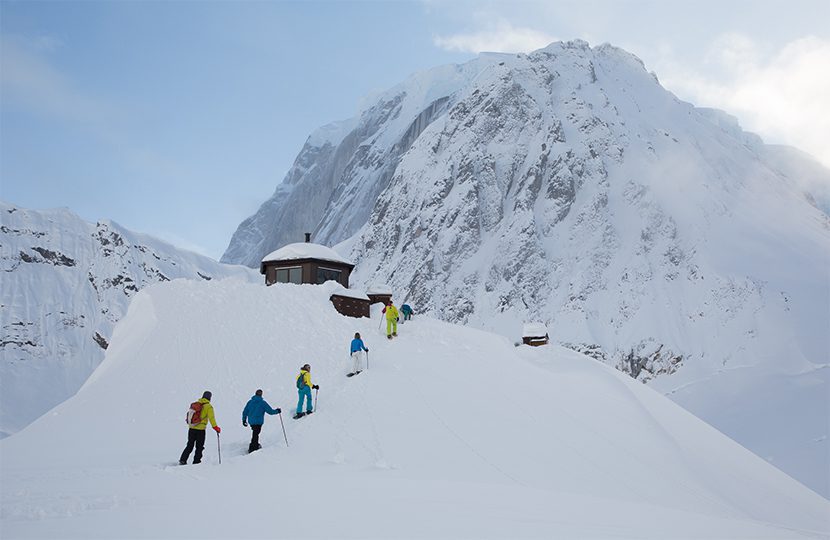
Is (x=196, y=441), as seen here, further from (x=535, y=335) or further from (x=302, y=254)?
(x=302, y=254)

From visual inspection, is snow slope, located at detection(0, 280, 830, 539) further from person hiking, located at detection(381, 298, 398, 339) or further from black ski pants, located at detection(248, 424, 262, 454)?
person hiking, located at detection(381, 298, 398, 339)

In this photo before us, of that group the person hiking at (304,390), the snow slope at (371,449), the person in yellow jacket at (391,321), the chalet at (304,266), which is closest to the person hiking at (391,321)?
the person in yellow jacket at (391,321)

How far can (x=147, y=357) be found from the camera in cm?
2195

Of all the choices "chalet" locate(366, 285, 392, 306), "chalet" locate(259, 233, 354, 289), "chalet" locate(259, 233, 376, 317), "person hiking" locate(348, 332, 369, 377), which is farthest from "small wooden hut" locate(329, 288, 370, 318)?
"chalet" locate(259, 233, 354, 289)

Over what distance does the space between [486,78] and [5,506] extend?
97.3m

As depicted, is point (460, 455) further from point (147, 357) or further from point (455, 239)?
point (455, 239)

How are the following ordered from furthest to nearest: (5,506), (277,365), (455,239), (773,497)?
(455,239)
(277,365)
(773,497)
(5,506)

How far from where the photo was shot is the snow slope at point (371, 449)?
7777 mm

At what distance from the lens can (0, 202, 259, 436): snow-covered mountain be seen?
10194 centimetres

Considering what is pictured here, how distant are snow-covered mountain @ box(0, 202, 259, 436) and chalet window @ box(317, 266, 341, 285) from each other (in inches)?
2741

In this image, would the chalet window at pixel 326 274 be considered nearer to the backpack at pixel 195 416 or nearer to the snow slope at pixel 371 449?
the snow slope at pixel 371 449

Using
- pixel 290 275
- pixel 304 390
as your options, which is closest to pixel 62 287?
pixel 290 275

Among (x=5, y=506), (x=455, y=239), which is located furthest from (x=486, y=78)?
(x=5, y=506)

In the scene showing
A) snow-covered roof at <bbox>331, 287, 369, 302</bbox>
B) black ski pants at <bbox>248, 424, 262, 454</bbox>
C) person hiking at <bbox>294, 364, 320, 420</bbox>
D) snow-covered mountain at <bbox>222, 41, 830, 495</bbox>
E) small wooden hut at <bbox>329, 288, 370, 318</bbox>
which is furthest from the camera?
snow-covered mountain at <bbox>222, 41, 830, 495</bbox>
